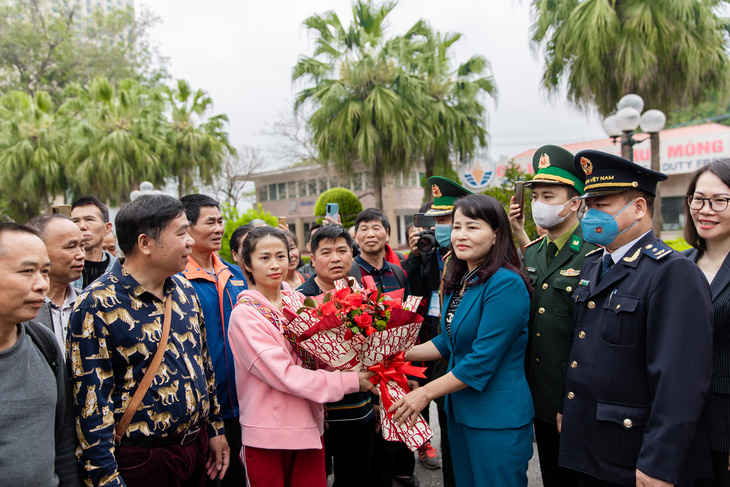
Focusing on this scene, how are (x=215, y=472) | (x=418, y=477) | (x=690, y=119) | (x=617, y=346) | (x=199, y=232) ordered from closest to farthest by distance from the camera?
(x=617, y=346), (x=215, y=472), (x=199, y=232), (x=418, y=477), (x=690, y=119)

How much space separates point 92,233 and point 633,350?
3962mm

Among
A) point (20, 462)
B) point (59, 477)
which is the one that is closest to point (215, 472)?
point (59, 477)

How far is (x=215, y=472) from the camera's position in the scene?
8.34ft

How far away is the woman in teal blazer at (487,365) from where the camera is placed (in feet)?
7.73

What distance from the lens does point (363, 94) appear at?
50.0 ft

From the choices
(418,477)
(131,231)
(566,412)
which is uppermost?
(131,231)

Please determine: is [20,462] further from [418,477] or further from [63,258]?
[418,477]

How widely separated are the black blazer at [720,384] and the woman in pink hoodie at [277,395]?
1.59m

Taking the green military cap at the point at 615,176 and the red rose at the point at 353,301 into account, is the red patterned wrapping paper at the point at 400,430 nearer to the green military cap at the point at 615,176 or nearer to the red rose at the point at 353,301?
the red rose at the point at 353,301

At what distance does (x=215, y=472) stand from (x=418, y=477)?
80.6 inches

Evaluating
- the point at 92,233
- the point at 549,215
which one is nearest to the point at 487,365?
the point at 549,215

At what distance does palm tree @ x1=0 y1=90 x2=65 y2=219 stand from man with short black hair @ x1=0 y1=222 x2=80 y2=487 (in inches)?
827

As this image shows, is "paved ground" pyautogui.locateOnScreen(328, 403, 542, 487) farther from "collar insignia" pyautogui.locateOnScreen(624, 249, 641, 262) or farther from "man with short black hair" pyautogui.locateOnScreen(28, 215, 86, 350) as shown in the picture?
"man with short black hair" pyautogui.locateOnScreen(28, 215, 86, 350)

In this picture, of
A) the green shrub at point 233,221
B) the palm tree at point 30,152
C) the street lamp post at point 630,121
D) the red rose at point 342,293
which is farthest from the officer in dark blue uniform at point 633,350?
the palm tree at point 30,152
